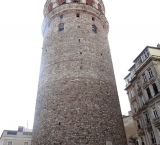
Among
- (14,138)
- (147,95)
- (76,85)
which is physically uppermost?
(147,95)

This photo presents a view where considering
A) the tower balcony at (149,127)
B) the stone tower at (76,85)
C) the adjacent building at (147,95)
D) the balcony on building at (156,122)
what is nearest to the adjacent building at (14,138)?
the stone tower at (76,85)

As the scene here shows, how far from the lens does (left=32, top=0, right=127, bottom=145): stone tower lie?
42.9ft

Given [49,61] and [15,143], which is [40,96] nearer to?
[49,61]

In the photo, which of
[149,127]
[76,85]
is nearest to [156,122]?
[149,127]

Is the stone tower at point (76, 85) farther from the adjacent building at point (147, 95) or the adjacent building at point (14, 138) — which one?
the adjacent building at point (14, 138)

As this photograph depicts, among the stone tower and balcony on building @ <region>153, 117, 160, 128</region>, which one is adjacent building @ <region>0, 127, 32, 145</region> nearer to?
the stone tower

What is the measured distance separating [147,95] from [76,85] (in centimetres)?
958

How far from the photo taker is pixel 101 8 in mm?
22375

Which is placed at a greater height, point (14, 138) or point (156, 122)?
point (14, 138)

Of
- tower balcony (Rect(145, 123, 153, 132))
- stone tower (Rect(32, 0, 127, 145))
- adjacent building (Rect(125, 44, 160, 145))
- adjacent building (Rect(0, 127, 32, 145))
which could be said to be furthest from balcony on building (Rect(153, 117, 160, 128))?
adjacent building (Rect(0, 127, 32, 145))

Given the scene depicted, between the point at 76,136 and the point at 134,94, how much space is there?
43.7 ft

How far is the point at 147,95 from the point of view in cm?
1988

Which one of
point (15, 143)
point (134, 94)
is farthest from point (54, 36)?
point (15, 143)

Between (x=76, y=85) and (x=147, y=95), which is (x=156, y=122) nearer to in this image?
(x=147, y=95)
